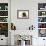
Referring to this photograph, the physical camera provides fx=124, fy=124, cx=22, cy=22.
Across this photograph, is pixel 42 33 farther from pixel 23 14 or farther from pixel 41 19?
pixel 23 14

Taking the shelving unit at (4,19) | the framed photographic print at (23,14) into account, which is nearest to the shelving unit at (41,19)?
the framed photographic print at (23,14)

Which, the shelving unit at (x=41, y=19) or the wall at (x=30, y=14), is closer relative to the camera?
the wall at (x=30, y=14)

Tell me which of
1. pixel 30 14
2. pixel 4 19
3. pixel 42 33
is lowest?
pixel 42 33

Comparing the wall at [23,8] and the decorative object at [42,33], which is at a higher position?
the wall at [23,8]

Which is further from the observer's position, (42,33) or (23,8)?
(42,33)

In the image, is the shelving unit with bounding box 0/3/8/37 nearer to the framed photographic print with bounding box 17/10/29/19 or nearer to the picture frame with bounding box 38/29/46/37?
the framed photographic print with bounding box 17/10/29/19

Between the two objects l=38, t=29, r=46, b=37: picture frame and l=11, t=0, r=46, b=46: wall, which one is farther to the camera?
l=38, t=29, r=46, b=37: picture frame

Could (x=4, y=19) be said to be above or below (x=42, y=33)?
above

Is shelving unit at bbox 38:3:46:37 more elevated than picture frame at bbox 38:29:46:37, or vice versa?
shelving unit at bbox 38:3:46:37

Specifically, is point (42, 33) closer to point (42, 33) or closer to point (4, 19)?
point (42, 33)

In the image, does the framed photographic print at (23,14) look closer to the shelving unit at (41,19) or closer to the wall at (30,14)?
the wall at (30,14)

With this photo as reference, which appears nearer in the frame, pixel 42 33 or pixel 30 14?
pixel 30 14

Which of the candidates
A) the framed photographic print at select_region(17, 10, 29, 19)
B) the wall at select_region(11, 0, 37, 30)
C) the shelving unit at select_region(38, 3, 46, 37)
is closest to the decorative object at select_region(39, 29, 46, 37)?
the shelving unit at select_region(38, 3, 46, 37)

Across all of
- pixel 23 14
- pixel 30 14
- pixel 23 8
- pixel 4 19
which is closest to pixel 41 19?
pixel 30 14
